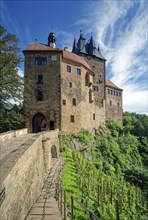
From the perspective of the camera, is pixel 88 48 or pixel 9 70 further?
pixel 88 48

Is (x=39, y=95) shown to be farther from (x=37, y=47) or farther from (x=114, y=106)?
(x=114, y=106)

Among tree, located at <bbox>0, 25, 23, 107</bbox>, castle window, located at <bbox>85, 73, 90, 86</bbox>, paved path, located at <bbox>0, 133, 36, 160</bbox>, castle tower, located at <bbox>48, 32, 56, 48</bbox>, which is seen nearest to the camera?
paved path, located at <bbox>0, 133, 36, 160</bbox>

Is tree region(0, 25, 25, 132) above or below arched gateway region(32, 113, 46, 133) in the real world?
above

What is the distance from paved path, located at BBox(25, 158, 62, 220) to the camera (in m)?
7.27

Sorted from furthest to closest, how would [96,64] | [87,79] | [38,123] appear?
[96,64] → [87,79] → [38,123]

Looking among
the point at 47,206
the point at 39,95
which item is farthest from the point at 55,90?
the point at 47,206

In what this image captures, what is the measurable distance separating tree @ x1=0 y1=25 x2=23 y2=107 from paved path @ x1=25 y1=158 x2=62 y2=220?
36.1 feet

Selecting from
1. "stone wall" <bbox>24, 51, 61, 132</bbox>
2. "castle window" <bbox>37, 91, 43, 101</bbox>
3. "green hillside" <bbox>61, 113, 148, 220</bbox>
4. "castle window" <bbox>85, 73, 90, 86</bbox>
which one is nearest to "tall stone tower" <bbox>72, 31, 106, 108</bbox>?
"green hillside" <bbox>61, 113, 148, 220</bbox>

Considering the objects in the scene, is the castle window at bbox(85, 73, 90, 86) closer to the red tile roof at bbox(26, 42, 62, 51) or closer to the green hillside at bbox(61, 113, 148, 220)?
the red tile roof at bbox(26, 42, 62, 51)

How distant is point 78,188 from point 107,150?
18421 millimetres

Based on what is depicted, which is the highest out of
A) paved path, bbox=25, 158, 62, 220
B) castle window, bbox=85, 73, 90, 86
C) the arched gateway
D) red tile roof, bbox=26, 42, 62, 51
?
red tile roof, bbox=26, 42, 62, 51

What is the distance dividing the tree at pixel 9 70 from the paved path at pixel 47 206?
10989 mm

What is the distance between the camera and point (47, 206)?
8.25m

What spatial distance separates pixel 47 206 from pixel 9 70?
1433 centimetres
